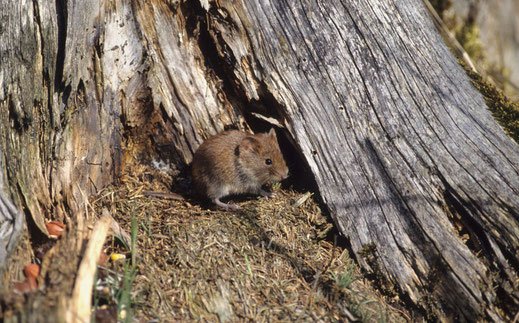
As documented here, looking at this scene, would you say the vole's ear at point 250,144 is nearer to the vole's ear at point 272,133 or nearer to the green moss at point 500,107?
the vole's ear at point 272,133

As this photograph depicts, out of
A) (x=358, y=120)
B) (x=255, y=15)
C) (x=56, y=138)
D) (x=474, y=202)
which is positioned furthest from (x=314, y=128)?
(x=56, y=138)

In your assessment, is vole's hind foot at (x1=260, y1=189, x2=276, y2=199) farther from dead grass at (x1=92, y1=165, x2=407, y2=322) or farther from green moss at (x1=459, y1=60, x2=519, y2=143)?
green moss at (x1=459, y1=60, x2=519, y2=143)

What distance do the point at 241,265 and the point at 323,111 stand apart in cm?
156

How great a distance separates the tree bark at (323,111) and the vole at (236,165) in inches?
15.0

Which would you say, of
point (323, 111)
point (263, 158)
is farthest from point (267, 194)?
point (323, 111)

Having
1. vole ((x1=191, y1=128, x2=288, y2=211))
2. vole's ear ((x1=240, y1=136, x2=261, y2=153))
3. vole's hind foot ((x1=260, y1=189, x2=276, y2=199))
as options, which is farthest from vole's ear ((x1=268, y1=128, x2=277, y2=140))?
vole's hind foot ((x1=260, y1=189, x2=276, y2=199))

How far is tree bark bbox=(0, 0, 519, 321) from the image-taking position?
3.39 m

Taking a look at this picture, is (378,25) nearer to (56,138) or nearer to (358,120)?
(358,120)

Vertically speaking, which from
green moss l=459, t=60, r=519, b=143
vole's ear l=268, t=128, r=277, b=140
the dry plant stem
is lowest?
the dry plant stem

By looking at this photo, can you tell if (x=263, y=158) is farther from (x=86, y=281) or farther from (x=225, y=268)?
(x=86, y=281)

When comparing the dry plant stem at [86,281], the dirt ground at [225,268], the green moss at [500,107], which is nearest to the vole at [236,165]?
the dirt ground at [225,268]

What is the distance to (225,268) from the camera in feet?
11.7

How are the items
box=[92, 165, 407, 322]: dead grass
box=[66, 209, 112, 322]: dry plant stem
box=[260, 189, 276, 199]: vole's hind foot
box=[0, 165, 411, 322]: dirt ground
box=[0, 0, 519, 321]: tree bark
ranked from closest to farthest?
box=[66, 209, 112, 322]: dry plant stem, box=[0, 165, 411, 322]: dirt ground, box=[92, 165, 407, 322]: dead grass, box=[0, 0, 519, 321]: tree bark, box=[260, 189, 276, 199]: vole's hind foot

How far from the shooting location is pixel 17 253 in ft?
9.88
